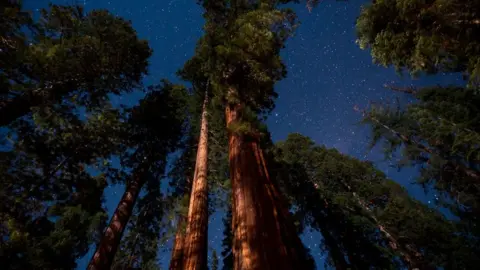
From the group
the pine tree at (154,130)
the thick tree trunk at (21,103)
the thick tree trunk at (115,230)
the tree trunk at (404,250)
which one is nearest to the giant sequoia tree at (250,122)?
the pine tree at (154,130)

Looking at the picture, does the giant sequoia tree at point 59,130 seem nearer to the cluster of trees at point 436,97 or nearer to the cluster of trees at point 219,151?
the cluster of trees at point 219,151

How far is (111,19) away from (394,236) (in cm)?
1986

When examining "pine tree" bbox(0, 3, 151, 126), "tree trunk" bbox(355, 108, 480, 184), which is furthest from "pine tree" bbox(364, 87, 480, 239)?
"pine tree" bbox(0, 3, 151, 126)

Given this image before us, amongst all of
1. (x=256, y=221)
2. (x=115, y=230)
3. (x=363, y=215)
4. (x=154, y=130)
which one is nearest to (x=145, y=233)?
(x=115, y=230)

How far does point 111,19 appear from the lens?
12219mm

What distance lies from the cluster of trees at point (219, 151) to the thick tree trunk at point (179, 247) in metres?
0.07

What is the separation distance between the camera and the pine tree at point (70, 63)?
29.2ft

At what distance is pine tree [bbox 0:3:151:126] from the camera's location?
8891mm

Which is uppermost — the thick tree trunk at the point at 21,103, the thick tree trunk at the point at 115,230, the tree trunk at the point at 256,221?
the thick tree trunk at the point at 21,103

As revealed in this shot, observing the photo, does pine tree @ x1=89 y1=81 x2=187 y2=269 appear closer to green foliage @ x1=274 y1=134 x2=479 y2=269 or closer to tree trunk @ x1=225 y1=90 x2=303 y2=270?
green foliage @ x1=274 y1=134 x2=479 y2=269

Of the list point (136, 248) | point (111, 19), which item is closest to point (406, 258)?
point (136, 248)

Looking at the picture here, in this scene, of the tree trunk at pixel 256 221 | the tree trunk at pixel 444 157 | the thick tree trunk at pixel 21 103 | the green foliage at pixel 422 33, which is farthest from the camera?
the tree trunk at pixel 444 157

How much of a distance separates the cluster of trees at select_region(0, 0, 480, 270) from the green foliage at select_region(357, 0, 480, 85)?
41 millimetres

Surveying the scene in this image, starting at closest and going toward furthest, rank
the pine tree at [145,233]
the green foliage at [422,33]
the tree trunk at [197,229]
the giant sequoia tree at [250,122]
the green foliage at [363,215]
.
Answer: the giant sequoia tree at [250,122] → the tree trunk at [197,229] → the green foliage at [422,33] → the pine tree at [145,233] → the green foliage at [363,215]
